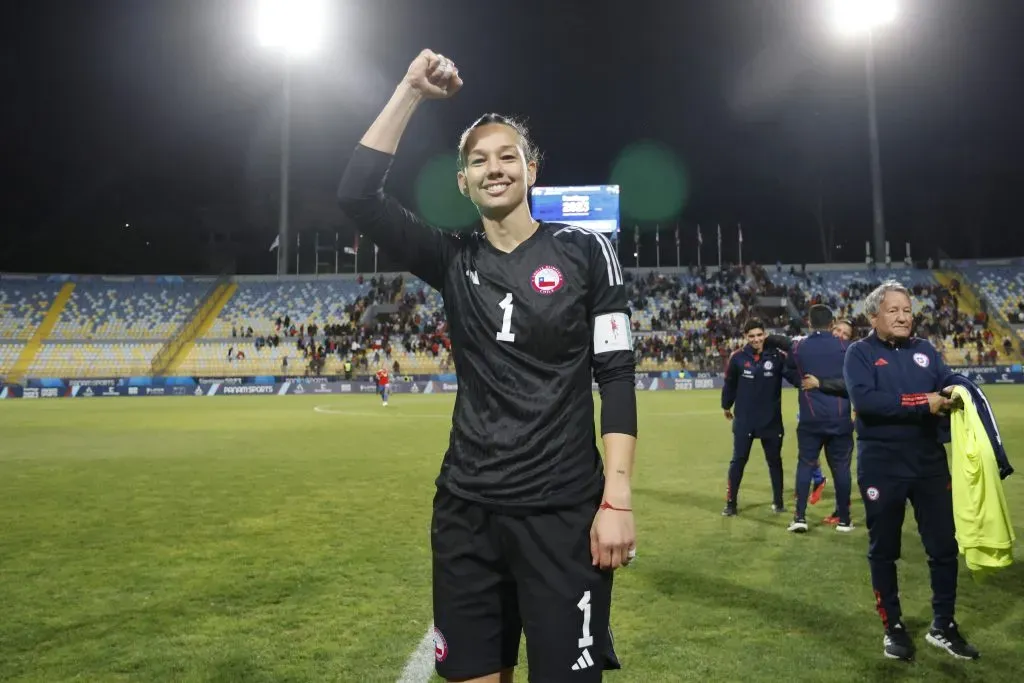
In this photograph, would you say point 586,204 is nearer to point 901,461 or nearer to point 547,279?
point 901,461

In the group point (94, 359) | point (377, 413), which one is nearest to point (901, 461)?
point (377, 413)

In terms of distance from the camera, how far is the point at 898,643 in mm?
4371

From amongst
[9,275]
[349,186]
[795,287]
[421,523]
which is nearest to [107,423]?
[421,523]

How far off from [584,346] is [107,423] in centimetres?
2213

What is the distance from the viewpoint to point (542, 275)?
7.99 feet

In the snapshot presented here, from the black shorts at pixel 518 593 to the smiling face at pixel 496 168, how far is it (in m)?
1.04

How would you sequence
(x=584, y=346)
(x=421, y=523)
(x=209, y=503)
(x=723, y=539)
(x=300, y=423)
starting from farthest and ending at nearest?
(x=300, y=423) → (x=209, y=503) → (x=421, y=523) → (x=723, y=539) → (x=584, y=346)

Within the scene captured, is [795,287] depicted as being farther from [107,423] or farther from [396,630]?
[396,630]

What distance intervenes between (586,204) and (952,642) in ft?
101

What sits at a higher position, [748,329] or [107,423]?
[748,329]

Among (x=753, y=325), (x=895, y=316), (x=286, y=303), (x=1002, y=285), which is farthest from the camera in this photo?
(x=286, y=303)

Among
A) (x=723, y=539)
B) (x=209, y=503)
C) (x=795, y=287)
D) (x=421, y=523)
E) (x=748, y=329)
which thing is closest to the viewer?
(x=723, y=539)

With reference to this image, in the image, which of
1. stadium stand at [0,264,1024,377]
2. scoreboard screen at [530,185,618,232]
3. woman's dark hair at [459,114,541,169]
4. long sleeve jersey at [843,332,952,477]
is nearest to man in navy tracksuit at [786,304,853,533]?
long sleeve jersey at [843,332,952,477]

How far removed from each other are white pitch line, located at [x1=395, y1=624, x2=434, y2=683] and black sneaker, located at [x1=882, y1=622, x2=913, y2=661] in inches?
110
